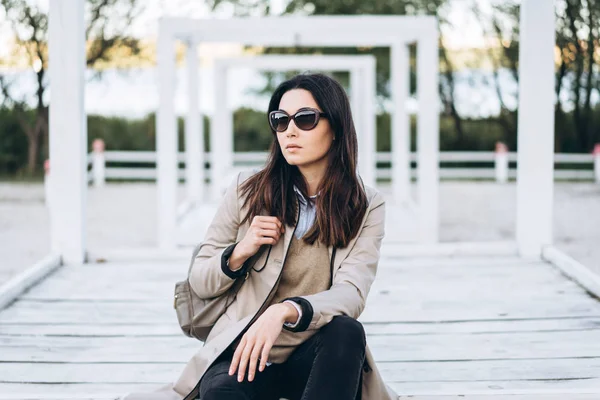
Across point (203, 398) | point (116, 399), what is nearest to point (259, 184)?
point (203, 398)

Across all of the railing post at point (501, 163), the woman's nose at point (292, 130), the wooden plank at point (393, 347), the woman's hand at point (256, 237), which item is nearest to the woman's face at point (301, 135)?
the woman's nose at point (292, 130)

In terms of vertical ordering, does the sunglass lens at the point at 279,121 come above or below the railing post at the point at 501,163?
above

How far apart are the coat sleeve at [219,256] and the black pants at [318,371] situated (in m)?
0.20

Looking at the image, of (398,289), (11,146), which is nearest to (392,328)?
(398,289)

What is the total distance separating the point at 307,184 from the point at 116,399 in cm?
99

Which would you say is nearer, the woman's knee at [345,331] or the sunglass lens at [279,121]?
the woman's knee at [345,331]

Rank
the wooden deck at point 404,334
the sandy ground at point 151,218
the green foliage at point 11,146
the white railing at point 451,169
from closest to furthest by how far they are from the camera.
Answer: the wooden deck at point 404,334 < the sandy ground at point 151,218 < the white railing at point 451,169 < the green foliage at point 11,146

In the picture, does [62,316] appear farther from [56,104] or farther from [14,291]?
[56,104]

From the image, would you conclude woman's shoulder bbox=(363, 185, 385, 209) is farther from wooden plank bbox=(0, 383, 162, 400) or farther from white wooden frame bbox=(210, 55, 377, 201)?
white wooden frame bbox=(210, 55, 377, 201)

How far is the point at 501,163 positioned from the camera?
1908 cm

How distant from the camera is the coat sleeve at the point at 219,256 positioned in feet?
8.31

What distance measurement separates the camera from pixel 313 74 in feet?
8.77

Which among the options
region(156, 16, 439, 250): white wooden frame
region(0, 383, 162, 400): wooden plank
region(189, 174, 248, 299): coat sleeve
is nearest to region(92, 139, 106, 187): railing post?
region(156, 16, 439, 250): white wooden frame

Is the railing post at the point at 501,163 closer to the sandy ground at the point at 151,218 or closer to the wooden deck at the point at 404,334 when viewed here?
the sandy ground at the point at 151,218
